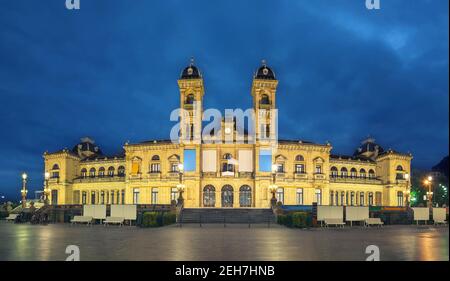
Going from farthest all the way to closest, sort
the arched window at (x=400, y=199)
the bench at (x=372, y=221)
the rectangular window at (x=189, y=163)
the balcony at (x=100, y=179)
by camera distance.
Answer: the arched window at (x=400, y=199)
the balcony at (x=100, y=179)
the rectangular window at (x=189, y=163)
the bench at (x=372, y=221)

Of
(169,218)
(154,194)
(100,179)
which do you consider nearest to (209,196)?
(154,194)

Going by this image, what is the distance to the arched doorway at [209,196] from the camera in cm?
6838

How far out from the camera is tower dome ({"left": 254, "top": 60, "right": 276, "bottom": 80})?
71925 millimetres

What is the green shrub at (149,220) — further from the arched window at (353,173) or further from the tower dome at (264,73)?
the arched window at (353,173)

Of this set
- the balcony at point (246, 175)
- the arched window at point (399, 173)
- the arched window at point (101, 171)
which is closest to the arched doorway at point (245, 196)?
the balcony at point (246, 175)

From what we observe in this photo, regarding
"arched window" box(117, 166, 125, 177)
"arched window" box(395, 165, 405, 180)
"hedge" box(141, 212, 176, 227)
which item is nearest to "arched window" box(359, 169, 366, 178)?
"arched window" box(395, 165, 405, 180)

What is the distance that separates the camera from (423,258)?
1597 centimetres

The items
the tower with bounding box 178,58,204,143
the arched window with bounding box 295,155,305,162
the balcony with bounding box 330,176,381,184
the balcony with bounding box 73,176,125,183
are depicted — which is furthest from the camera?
the balcony with bounding box 73,176,125,183

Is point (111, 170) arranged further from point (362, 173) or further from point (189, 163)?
point (362, 173)


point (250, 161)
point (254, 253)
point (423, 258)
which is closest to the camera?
point (423, 258)

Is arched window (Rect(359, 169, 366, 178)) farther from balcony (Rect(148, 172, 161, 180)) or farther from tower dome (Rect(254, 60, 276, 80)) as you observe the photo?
balcony (Rect(148, 172, 161, 180))
